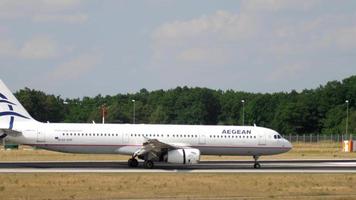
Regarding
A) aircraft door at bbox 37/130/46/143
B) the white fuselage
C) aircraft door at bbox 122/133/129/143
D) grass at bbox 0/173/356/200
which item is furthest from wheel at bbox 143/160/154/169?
aircraft door at bbox 37/130/46/143

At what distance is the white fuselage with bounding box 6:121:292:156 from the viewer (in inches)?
1646

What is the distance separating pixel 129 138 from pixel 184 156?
12.3 feet

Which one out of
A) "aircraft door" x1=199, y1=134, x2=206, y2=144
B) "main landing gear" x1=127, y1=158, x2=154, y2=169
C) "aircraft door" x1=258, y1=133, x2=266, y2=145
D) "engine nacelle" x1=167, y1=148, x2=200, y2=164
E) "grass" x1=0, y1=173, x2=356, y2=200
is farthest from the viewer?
"aircraft door" x1=258, y1=133, x2=266, y2=145

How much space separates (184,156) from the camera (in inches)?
1628

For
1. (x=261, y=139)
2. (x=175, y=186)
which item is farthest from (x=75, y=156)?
(x=175, y=186)

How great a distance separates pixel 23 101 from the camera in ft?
401

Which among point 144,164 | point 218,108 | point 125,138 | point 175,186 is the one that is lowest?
point 175,186

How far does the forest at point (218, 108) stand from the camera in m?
125

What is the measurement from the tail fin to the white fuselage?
58cm

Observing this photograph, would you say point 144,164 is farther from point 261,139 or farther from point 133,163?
point 261,139

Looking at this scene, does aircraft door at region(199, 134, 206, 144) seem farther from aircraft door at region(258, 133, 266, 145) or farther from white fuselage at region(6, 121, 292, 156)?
aircraft door at region(258, 133, 266, 145)

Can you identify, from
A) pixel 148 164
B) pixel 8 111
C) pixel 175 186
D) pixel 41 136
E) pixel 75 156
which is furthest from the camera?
pixel 75 156

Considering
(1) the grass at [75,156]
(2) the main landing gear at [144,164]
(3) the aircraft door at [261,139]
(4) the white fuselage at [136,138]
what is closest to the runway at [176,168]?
(2) the main landing gear at [144,164]

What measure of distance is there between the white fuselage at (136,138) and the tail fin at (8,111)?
0.58m
